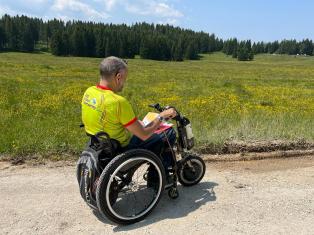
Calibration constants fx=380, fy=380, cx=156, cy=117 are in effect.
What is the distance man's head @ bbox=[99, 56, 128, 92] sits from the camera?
4148 millimetres

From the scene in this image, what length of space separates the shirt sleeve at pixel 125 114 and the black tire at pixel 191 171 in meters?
1.35

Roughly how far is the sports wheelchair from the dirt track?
19 centimetres

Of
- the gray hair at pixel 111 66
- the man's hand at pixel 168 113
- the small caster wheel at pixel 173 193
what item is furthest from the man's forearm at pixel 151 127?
the small caster wheel at pixel 173 193

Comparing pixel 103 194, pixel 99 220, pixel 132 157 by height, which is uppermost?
pixel 132 157

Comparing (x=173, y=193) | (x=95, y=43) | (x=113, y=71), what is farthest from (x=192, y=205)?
(x=95, y=43)

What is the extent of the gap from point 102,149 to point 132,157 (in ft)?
1.21

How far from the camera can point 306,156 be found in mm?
7039

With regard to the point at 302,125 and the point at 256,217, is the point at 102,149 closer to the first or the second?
the point at 256,217

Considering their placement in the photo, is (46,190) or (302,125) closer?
(46,190)

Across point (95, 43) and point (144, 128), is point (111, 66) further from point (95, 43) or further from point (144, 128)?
point (95, 43)

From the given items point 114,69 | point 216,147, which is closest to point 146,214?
point 114,69

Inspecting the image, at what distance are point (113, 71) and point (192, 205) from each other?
200 cm

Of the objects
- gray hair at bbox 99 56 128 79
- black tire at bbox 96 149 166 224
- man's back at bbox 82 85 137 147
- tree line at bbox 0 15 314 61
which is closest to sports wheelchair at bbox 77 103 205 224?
black tire at bbox 96 149 166 224

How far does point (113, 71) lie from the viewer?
4160 mm
